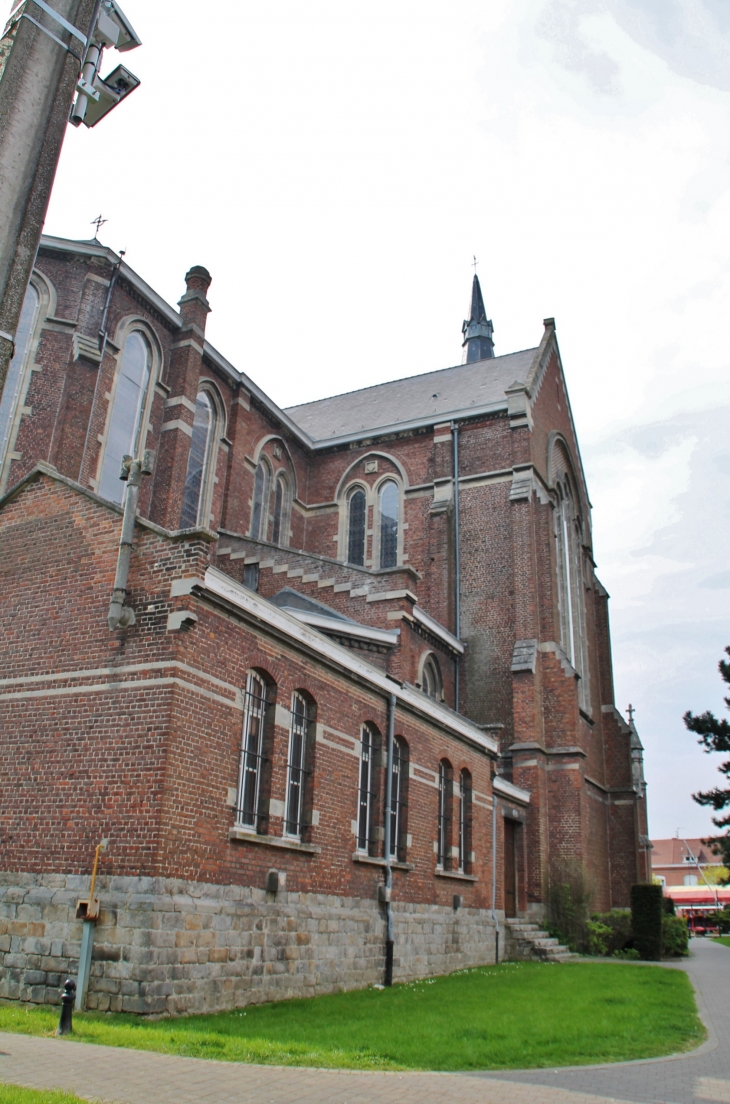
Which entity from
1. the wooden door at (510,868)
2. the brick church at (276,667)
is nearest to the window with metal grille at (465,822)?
the brick church at (276,667)

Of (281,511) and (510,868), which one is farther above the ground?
(281,511)

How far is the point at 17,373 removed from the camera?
19.7m

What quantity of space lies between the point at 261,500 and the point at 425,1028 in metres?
21.1

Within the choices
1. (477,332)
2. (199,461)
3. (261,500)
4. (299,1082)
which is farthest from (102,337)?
(477,332)

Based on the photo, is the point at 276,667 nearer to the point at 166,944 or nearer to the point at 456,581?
the point at 166,944

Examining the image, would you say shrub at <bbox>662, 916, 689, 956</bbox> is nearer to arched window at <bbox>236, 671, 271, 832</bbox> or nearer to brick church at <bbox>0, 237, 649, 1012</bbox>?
brick church at <bbox>0, 237, 649, 1012</bbox>

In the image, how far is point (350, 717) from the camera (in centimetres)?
1443

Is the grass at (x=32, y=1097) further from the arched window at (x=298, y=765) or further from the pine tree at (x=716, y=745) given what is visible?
the pine tree at (x=716, y=745)

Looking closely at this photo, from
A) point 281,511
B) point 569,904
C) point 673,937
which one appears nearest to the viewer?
point 569,904

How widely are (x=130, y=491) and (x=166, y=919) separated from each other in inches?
198

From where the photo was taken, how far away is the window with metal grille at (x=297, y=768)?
12.8 meters

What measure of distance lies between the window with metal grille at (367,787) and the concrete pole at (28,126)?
387 inches

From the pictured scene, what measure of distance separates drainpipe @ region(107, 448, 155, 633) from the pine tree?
1238 inches

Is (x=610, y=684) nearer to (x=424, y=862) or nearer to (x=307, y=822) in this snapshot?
(x=424, y=862)
